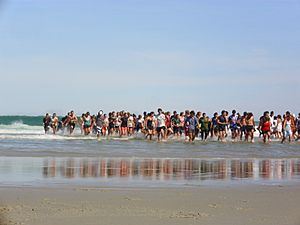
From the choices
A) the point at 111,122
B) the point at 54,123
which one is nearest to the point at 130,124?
the point at 111,122

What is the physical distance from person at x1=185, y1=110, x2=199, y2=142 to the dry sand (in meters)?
18.8

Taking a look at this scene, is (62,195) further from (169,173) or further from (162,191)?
(169,173)

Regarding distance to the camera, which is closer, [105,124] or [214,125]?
[214,125]

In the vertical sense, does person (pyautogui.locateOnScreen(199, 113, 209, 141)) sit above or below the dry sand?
above

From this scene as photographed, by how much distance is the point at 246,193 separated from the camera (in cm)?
954

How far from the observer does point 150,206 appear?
8008 millimetres

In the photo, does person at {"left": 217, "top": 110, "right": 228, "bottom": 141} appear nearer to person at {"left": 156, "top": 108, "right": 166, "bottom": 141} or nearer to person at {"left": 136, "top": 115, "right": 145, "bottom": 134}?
person at {"left": 156, "top": 108, "right": 166, "bottom": 141}

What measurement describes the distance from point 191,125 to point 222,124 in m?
2.31

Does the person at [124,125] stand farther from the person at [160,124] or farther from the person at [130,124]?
the person at [160,124]

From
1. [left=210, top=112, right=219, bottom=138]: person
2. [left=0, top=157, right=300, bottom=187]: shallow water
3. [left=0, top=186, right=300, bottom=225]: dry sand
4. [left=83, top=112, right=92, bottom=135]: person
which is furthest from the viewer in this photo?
[left=83, top=112, right=92, bottom=135]: person

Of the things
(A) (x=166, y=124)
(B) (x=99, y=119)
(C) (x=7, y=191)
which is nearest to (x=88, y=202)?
(C) (x=7, y=191)

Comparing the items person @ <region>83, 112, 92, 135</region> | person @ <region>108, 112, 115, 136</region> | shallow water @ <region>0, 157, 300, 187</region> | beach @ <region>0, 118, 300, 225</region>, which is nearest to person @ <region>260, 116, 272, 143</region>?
person @ <region>108, 112, 115, 136</region>

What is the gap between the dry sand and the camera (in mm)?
7031

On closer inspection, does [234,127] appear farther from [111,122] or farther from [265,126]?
[111,122]
